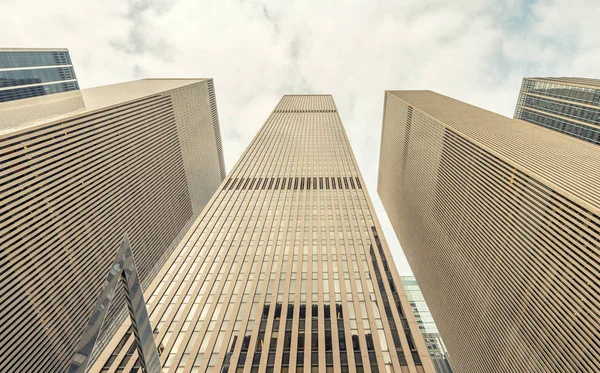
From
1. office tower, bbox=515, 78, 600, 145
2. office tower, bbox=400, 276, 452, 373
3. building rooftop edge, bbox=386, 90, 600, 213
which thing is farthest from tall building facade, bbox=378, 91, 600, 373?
office tower, bbox=515, 78, 600, 145

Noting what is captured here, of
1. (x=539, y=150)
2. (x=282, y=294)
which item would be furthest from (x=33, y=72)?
(x=539, y=150)

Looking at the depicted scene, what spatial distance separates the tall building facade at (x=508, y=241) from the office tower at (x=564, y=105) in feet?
132

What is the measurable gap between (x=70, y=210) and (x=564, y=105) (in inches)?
7239

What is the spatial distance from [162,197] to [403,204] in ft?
396

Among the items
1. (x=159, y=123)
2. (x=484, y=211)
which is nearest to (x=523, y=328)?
(x=484, y=211)

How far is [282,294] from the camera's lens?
152 feet

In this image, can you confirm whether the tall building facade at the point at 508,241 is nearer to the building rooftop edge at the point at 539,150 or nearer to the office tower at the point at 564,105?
the building rooftop edge at the point at 539,150

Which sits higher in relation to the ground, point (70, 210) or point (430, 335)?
point (70, 210)

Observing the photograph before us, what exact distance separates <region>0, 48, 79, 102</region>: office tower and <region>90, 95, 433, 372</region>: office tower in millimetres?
131860

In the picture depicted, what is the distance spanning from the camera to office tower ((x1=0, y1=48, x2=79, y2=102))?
12950cm

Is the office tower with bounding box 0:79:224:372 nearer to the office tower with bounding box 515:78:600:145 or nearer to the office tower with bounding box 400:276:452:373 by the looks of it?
the office tower with bounding box 400:276:452:373

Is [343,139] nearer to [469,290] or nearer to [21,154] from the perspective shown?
[469,290]

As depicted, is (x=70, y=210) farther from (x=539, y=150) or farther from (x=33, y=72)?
(x=33, y=72)

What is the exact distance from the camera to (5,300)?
50.6 metres
